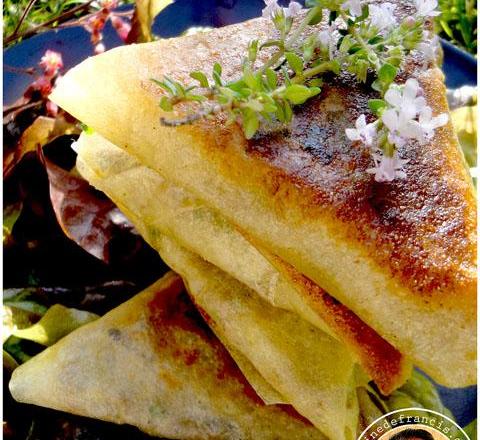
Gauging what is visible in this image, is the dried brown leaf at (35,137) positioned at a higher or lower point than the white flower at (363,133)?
lower

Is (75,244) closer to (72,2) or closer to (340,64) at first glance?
(340,64)

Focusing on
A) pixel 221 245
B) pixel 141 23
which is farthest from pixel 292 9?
pixel 141 23

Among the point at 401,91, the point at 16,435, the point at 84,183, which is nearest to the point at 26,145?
the point at 84,183

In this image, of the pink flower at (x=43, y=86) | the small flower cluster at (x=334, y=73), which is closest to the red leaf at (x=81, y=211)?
the pink flower at (x=43, y=86)

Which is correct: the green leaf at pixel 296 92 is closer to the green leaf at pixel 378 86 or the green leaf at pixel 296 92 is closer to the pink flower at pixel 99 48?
the green leaf at pixel 378 86

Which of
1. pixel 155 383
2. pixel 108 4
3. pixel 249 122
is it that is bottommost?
pixel 155 383

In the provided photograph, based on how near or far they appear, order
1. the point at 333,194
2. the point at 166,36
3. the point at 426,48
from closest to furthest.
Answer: the point at 333,194, the point at 426,48, the point at 166,36

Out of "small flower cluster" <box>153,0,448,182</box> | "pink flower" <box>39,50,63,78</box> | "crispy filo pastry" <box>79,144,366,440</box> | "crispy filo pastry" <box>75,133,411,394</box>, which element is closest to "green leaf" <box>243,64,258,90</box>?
"small flower cluster" <box>153,0,448,182</box>

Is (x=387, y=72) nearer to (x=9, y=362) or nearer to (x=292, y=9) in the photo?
(x=292, y=9)
